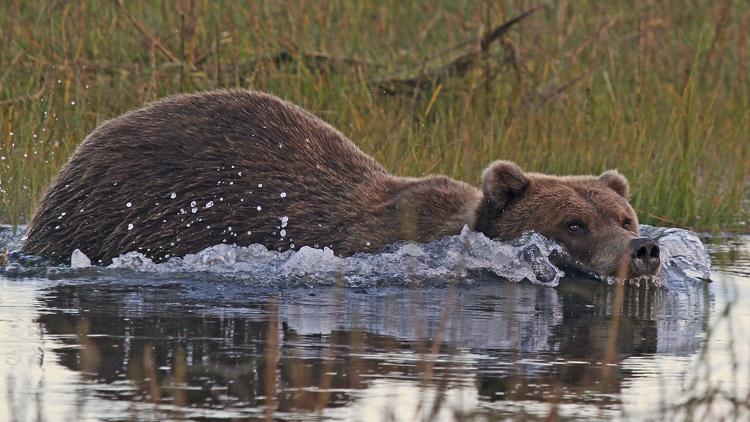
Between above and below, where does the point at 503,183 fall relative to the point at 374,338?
above

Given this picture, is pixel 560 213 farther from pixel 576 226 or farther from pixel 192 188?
pixel 192 188

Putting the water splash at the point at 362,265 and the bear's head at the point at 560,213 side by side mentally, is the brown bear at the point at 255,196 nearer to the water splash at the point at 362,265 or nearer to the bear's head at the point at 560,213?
the bear's head at the point at 560,213

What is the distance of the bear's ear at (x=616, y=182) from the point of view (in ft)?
27.1

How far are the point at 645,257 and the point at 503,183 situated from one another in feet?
3.01

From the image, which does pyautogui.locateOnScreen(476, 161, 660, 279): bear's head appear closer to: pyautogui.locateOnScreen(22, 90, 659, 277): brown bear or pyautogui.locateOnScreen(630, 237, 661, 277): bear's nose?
pyautogui.locateOnScreen(22, 90, 659, 277): brown bear

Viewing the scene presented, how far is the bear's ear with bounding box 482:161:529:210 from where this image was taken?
7785 millimetres

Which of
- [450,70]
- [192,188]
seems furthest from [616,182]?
[450,70]

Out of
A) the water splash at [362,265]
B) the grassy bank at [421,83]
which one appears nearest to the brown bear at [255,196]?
the water splash at [362,265]

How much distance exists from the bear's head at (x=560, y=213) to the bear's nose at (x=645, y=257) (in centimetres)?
16

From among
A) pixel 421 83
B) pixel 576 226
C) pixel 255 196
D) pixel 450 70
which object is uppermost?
pixel 450 70

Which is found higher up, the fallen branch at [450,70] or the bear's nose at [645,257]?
the fallen branch at [450,70]

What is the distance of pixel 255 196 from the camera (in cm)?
805

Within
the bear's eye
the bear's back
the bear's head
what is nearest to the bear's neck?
the bear's head

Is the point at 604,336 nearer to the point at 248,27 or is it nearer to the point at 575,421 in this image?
the point at 575,421
